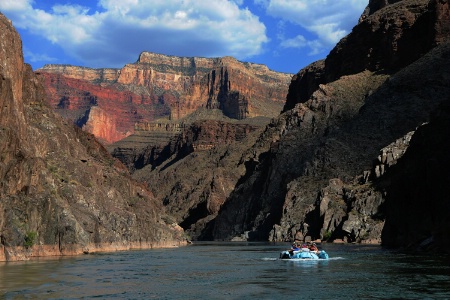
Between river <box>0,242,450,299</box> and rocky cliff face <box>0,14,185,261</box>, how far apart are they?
592 centimetres

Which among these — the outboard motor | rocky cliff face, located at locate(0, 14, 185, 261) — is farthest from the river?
the outboard motor

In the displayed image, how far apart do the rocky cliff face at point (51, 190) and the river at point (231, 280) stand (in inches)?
233

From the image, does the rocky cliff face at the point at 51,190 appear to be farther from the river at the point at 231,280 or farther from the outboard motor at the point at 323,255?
the outboard motor at the point at 323,255

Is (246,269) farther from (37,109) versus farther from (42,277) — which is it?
(37,109)

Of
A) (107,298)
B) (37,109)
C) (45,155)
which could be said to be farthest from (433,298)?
(37,109)

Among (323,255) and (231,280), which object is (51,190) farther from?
(231,280)

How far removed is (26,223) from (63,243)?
47.5 feet

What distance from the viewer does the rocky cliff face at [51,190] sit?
295ft

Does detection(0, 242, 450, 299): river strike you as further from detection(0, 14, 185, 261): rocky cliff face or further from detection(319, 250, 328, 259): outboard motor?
detection(319, 250, 328, 259): outboard motor

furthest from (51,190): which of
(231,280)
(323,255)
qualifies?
(231,280)

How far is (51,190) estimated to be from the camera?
11038cm

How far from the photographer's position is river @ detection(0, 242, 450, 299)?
56562 millimetres

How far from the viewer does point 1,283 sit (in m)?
61.3

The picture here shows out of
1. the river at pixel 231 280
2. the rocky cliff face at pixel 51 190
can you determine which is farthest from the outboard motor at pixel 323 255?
the rocky cliff face at pixel 51 190
